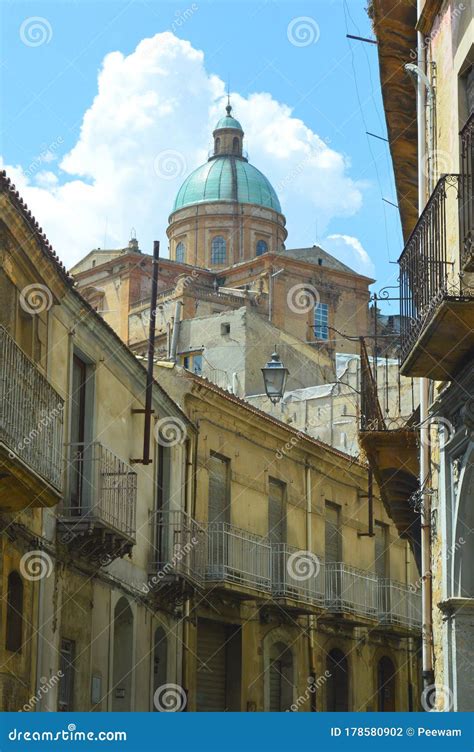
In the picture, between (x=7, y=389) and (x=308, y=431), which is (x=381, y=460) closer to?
(x=7, y=389)

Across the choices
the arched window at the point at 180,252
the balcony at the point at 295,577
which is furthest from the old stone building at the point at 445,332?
the arched window at the point at 180,252

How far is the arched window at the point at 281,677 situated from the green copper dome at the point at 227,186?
1947 inches

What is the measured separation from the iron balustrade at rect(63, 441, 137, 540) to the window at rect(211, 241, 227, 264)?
54.8m

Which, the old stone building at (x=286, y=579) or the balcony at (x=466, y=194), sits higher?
the old stone building at (x=286, y=579)

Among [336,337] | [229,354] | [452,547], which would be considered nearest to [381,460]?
[452,547]

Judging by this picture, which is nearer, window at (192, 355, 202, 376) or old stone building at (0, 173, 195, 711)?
old stone building at (0, 173, 195, 711)

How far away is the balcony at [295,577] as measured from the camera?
25.2 meters

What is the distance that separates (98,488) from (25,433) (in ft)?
14.2

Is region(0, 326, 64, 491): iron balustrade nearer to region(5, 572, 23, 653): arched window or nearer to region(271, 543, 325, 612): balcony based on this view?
region(5, 572, 23, 653): arched window

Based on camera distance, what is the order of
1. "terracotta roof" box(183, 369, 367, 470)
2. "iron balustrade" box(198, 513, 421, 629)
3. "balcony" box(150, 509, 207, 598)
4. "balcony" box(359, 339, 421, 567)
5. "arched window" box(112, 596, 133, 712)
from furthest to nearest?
"terracotta roof" box(183, 369, 367, 470)
"iron balustrade" box(198, 513, 421, 629)
"balcony" box(150, 509, 207, 598)
"arched window" box(112, 596, 133, 712)
"balcony" box(359, 339, 421, 567)

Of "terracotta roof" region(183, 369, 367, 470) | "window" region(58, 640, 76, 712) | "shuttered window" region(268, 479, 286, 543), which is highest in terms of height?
"terracotta roof" region(183, 369, 367, 470)

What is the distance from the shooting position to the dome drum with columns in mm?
73000

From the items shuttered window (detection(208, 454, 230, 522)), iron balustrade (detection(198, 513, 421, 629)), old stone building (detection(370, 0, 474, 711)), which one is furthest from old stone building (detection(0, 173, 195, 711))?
old stone building (detection(370, 0, 474, 711))

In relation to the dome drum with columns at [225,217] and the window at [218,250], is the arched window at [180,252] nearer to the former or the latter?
A: the dome drum with columns at [225,217]
